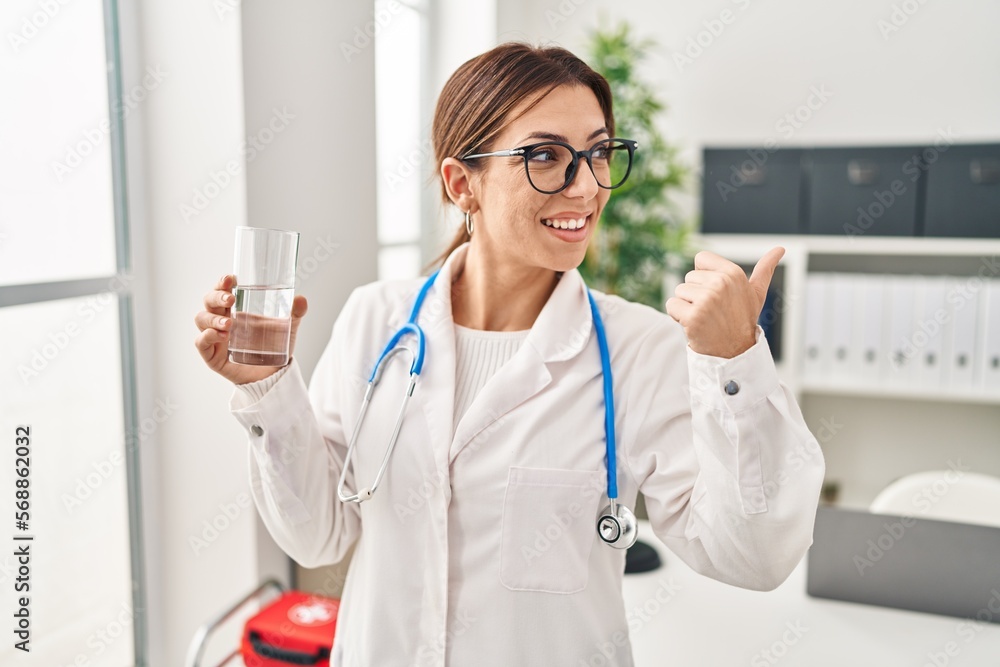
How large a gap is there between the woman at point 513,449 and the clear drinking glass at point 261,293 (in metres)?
0.03

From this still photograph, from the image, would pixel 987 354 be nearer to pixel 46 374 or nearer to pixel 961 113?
pixel 961 113

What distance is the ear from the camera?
1.29 meters

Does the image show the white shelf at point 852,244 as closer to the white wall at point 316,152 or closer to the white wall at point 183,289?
the white wall at point 316,152

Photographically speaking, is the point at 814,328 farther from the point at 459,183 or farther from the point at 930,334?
the point at 459,183

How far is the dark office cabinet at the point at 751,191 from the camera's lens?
305 centimetres

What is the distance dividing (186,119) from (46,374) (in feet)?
1.91

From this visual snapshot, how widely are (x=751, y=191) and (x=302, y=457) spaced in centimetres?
237

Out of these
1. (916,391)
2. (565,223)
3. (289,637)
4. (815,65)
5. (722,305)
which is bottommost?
(289,637)

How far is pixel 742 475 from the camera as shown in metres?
1.01

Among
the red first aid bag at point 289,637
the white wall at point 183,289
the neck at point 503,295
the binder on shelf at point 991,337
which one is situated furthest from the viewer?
the binder on shelf at point 991,337

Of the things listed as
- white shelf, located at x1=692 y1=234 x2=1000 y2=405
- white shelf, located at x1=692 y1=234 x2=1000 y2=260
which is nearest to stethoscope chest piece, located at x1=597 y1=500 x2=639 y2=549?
white shelf, located at x1=692 y1=234 x2=1000 y2=260

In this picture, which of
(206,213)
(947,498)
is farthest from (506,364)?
(947,498)

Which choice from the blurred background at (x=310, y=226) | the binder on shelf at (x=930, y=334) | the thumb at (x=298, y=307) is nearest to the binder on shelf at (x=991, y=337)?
the blurred background at (x=310, y=226)

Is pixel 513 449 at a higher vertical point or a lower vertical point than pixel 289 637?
higher
